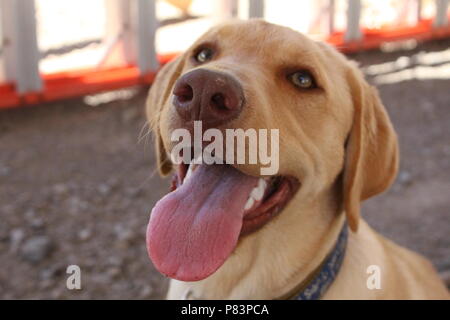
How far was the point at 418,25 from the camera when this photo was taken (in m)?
7.72

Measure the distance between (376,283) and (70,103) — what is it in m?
3.78

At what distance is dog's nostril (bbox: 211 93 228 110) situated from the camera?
2.11 meters

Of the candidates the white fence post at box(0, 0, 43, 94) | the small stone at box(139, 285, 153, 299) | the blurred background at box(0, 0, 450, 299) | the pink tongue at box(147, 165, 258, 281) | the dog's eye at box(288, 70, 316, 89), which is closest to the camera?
the pink tongue at box(147, 165, 258, 281)

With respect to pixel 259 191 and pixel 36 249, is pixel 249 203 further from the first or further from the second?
pixel 36 249

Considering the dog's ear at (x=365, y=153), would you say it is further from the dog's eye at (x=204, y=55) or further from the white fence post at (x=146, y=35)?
the white fence post at (x=146, y=35)

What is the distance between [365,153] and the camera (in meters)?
2.70

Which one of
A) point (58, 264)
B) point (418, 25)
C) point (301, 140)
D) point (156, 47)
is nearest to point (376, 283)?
point (301, 140)

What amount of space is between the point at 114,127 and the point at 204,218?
3.37m

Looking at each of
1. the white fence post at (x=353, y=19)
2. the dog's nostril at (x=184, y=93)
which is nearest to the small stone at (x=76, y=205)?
the dog's nostril at (x=184, y=93)

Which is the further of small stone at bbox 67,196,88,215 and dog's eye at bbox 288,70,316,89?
small stone at bbox 67,196,88,215

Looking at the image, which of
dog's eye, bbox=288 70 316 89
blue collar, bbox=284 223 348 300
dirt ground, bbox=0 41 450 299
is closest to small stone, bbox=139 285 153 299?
dirt ground, bbox=0 41 450 299

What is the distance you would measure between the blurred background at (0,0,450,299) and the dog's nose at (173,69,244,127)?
1121 millimetres

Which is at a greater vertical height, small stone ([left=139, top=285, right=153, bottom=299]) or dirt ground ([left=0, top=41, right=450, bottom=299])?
dirt ground ([left=0, top=41, right=450, bottom=299])

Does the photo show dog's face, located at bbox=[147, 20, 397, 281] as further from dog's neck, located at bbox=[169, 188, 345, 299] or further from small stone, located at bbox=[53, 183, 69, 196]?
small stone, located at bbox=[53, 183, 69, 196]
